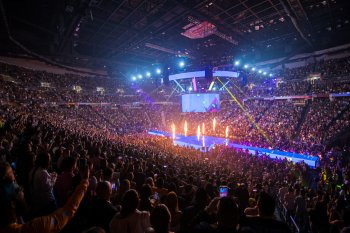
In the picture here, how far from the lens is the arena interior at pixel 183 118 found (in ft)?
11.8

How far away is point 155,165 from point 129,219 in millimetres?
7665

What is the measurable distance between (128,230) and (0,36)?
2570 cm

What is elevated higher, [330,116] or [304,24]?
[304,24]

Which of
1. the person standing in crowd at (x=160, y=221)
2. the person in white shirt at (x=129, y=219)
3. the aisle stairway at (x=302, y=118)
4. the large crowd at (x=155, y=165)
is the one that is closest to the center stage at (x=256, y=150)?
the large crowd at (x=155, y=165)

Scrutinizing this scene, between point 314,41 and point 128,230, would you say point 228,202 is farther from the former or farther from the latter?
point 314,41


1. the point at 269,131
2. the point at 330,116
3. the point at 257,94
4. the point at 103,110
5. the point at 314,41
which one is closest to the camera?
the point at 330,116

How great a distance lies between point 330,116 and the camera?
77.4 feet

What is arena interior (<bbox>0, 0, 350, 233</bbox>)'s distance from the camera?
11.8 ft

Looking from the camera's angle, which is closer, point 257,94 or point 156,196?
point 156,196

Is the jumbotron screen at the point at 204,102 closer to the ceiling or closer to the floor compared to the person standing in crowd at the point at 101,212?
closer to the ceiling

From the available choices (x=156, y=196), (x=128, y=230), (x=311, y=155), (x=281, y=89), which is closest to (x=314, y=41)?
(x=281, y=89)

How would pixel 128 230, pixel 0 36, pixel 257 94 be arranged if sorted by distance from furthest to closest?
pixel 257 94, pixel 0 36, pixel 128 230

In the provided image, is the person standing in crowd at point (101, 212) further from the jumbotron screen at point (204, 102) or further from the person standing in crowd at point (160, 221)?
the jumbotron screen at point (204, 102)

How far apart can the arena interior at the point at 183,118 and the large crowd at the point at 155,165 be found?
1.5 inches
